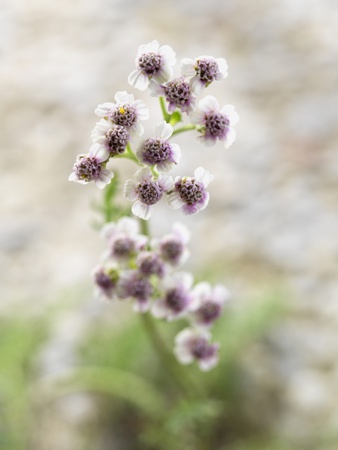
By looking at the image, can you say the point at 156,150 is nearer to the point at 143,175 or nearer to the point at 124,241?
the point at 143,175

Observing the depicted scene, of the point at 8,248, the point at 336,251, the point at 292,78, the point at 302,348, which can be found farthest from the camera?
the point at 292,78

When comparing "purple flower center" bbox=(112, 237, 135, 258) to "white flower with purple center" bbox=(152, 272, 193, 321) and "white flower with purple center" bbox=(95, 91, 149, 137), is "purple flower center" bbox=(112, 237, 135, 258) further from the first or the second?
"white flower with purple center" bbox=(95, 91, 149, 137)

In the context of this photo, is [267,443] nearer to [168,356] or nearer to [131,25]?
[168,356]

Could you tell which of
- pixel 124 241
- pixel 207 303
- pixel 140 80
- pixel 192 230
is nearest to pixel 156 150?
pixel 140 80

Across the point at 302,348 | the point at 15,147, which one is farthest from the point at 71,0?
the point at 302,348

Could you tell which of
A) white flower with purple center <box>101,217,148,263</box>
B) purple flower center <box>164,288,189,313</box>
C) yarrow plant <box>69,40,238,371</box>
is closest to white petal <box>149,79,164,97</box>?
yarrow plant <box>69,40,238,371</box>

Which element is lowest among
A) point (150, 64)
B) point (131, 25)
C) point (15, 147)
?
point (150, 64)
